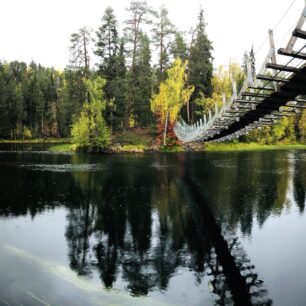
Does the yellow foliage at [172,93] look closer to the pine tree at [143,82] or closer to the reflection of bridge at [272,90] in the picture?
the pine tree at [143,82]

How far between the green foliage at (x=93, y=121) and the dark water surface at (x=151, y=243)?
1769 cm

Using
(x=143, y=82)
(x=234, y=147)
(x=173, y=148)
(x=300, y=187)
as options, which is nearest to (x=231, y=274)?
(x=300, y=187)

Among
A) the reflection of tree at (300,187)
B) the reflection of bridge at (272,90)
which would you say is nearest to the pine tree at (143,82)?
the reflection of tree at (300,187)

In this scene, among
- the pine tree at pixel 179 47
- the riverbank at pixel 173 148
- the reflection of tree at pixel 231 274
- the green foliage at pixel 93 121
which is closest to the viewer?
the reflection of tree at pixel 231 274

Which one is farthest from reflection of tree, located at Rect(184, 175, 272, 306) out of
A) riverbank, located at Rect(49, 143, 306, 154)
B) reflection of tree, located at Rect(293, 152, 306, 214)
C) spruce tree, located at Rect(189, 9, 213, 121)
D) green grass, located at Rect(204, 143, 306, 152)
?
spruce tree, located at Rect(189, 9, 213, 121)

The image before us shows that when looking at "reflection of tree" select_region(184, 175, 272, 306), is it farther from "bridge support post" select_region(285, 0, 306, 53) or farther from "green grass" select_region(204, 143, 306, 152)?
"green grass" select_region(204, 143, 306, 152)

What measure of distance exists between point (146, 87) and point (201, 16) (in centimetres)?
1278

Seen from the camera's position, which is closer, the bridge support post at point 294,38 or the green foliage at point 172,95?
the bridge support post at point 294,38

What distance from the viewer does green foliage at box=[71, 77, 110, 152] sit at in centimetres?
3662

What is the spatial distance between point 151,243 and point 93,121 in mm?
28508

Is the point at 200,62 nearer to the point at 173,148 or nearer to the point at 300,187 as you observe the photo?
the point at 173,148

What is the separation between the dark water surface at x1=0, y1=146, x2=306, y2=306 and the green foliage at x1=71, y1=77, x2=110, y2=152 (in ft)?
58.0

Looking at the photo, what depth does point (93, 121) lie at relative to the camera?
3675 centimetres

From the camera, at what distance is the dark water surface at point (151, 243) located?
279 inches
